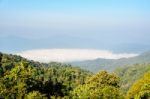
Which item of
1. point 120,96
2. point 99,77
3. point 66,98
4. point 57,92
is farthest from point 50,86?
point 120,96

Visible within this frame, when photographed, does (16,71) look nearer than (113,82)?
Yes

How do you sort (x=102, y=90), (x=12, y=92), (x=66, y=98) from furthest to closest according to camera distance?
(x=66, y=98), (x=102, y=90), (x=12, y=92)

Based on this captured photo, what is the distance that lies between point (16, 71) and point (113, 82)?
49001 mm

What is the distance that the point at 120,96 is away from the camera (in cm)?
11938

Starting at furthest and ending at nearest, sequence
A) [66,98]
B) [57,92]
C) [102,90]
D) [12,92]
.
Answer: [57,92]
[66,98]
[102,90]
[12,92]

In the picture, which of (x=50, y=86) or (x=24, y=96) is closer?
(x=24, y=96)

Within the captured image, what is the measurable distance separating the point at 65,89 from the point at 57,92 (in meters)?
9.24

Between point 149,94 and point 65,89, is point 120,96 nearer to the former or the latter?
point 149,94

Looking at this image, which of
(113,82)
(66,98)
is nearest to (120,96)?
(66,98)

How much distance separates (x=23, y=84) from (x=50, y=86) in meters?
43.1

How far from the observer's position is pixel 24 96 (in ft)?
366

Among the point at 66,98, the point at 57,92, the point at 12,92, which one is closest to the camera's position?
the point at 12,92

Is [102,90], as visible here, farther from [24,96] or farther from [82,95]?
[24,96]

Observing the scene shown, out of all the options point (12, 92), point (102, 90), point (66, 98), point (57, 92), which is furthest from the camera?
point (57, 92)
